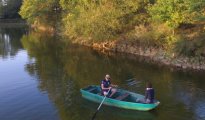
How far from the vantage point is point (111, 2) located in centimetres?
5381

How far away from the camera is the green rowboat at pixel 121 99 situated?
26.0 metres

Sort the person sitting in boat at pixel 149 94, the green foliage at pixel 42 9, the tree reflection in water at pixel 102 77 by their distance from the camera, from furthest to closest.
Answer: the green foliage at pixel 42 9
the tree reflection in water at pixel 102 77
the person sitting in boat at pixel 149 94

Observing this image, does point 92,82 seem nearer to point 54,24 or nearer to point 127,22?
point 127,22

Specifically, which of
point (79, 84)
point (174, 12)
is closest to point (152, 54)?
point (174, 12)

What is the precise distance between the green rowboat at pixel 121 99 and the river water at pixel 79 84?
43cm

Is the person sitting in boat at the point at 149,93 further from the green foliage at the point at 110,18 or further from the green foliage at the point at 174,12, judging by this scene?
the green foliage at the point at 110,18

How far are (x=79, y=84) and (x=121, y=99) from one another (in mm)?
8734

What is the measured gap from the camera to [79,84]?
3516 centimetres

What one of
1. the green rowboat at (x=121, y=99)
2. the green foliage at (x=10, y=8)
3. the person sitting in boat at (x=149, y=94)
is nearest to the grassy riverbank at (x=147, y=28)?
the green rowboat at (x=121, y=99)

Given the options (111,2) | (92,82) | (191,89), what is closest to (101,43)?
(111,2)

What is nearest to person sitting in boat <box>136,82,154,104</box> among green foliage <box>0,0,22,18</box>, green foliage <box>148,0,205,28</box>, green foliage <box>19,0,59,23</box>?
green foliage <box>148,0,205,28</box>

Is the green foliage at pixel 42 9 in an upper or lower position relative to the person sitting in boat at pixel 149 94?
upper

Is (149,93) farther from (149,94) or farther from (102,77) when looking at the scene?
(102,77)

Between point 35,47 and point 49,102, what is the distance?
35587 mm
